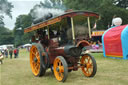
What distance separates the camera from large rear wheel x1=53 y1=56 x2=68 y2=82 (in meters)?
5.25

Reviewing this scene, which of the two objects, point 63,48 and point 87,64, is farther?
point 87,64

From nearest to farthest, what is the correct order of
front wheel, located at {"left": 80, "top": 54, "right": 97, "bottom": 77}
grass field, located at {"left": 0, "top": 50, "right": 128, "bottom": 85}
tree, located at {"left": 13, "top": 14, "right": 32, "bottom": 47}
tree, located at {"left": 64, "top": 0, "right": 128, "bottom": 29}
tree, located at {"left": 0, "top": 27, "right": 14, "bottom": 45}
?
grass field, located at {"left": 0, "top": 50, "right": 128, "bottom": 85}, front wheel, located at {"left": 80, "top": 54, "right": 97, "bottom": 77}, tree, located at {"left": 64, "top": 0, "right": 128, "bottom": 29}, tree, located at {"left": 13, "top": 14, "right": 32, "bottom": 47}, tree, located at {"left": 0, "top": 27, "right": 14, "bottom": 45}

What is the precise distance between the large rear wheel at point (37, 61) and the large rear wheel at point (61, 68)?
793 millimetres

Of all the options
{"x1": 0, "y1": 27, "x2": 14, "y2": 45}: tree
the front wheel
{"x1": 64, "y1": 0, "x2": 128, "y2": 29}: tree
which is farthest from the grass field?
{"x1": 0, "y1": 27, "x2": 14, "y2": 45}: tree

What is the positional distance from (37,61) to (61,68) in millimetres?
1697

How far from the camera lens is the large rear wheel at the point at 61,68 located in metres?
5.25

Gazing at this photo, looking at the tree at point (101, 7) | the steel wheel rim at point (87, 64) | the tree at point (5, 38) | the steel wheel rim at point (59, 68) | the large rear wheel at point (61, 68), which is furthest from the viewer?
the tree at point (5, 38)

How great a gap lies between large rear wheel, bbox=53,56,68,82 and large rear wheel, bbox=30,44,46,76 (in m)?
A: 0.79

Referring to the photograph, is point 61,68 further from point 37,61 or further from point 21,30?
point 21,30

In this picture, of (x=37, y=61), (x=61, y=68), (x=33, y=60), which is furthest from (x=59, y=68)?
(x=33, y=60)

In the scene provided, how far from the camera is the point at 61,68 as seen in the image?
5.46m

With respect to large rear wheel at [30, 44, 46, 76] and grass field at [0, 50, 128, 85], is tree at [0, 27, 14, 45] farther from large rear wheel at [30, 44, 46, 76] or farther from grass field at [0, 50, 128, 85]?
large rear wheel at [30, 44, 46, 76]

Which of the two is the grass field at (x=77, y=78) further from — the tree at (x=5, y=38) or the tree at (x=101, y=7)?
the tree at (x=5, y=38)

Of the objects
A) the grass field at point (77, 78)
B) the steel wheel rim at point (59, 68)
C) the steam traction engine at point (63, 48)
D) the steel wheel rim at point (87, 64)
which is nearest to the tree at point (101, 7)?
the grass field at point (77, 78)
